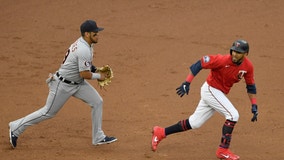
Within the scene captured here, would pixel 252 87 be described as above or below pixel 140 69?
above

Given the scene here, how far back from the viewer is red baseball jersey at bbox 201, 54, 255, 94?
344 inches

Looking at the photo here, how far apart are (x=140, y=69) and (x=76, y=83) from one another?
4.26m

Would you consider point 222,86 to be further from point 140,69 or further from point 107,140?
point 140,69

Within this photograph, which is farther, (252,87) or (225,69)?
(252,87)

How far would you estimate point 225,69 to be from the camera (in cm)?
880

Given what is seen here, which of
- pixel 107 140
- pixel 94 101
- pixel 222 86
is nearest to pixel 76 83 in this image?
pixel 94 101

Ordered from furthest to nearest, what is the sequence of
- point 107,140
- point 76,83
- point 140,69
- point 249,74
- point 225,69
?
1. point 140,69
2. point 107,140
3. point 76,83
4. point 249,74
5. point 225,69

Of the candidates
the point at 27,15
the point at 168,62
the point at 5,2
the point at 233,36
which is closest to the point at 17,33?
the point at 27,15

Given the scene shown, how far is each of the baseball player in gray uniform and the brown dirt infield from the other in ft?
1.22

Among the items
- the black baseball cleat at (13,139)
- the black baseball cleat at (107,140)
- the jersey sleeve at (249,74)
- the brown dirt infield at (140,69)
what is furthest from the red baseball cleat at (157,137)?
the black baseball cleat at (13,139)

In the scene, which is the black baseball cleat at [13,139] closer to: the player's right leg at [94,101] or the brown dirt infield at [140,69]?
the brown dirt infield at [140,69]

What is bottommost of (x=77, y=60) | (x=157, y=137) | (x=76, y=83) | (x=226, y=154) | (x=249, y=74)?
(x=226, y=154)

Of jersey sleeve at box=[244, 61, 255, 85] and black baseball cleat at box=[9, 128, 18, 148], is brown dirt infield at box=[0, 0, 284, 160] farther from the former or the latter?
jersey sleeve at box=[244, 61, 255, 85]

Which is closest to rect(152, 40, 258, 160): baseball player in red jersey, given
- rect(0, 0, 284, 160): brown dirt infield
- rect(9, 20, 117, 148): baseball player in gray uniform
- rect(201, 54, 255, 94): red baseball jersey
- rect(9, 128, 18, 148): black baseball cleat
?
rect(201, 54, 255, 94): red baseball jersey
